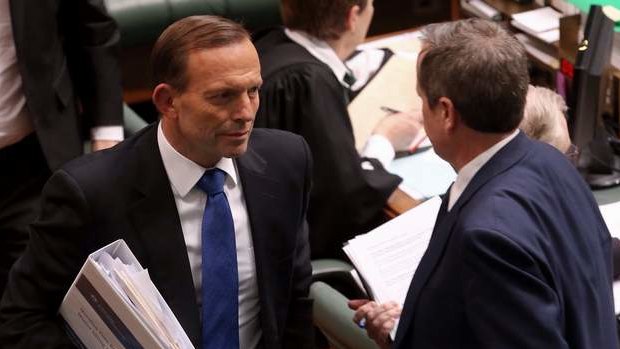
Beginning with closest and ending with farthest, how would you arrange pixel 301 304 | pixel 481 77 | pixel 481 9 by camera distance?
pixel 481 77, pixel 301 304, pixel 481 9

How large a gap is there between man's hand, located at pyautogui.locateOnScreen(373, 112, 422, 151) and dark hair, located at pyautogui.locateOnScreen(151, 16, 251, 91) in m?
1.11

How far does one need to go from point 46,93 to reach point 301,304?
912mm

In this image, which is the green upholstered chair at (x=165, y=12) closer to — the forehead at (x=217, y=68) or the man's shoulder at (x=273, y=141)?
the man's shoulder at (x=273, y=141)

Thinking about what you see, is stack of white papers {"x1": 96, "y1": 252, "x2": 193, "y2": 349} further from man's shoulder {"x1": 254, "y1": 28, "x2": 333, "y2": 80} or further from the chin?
man's shoulder {"x1": 254, "y1": 28, "x2": 333, "y2": 80}

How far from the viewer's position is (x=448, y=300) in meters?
1.57

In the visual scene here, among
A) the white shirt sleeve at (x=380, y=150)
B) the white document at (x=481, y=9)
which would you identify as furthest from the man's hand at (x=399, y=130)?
the white document at (x=481, y=9)

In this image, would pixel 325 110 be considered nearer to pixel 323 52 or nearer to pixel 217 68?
pixel 323 52

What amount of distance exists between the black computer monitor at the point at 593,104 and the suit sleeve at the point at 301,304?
92cm

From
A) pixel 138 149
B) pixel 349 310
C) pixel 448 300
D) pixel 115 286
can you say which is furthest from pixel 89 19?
pixel 448 300

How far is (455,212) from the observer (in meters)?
1.61

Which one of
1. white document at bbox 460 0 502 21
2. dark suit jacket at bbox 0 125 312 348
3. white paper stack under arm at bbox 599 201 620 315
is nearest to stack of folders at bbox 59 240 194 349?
dark suit jacket at bbox 0 125 312 348

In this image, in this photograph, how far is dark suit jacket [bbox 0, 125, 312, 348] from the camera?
1.76 metres

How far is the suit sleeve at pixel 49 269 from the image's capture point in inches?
68.8

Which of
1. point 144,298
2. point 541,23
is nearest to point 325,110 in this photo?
point 541,23
